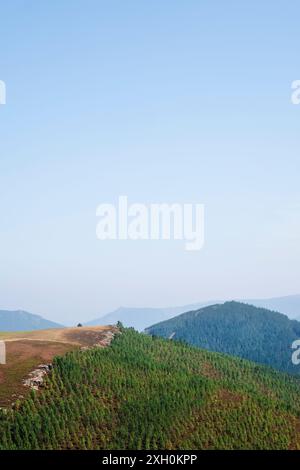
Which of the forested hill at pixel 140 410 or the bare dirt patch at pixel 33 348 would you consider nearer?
the forested hill at pixel 140 410

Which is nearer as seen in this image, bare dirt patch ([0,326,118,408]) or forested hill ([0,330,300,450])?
forested hill ([0,330,300,450])

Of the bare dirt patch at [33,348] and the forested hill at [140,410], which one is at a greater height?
the bare dirt patch at [33,348]

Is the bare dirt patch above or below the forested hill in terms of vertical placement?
above

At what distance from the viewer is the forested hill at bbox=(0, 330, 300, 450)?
8719cm

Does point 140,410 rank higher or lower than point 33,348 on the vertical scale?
lower

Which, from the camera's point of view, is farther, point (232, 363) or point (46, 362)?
point (232, 363)

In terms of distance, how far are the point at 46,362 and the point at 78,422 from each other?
2127 cm

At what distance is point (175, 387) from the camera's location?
114062 millimetres

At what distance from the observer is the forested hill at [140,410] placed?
87188 mm

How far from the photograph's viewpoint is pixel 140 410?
99.8 metres

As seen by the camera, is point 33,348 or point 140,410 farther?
point 33,348
